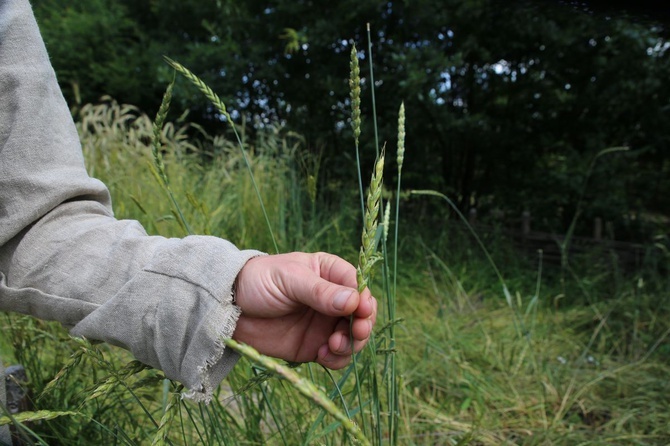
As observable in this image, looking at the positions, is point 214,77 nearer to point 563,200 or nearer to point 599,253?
point 563,200

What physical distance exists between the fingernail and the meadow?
0.17ft

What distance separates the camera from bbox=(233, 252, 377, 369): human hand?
58 centimetres

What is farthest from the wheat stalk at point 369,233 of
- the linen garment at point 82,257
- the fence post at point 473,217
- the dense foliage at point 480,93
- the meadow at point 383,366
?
the fence post at point 473,217

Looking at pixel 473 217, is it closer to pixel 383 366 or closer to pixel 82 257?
pixel 383 366

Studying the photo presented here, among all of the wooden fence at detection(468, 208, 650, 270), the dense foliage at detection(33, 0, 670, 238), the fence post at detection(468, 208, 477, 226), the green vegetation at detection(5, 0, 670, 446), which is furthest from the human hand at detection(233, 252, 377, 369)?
the fence post at detection(468, 208, 477, 226)

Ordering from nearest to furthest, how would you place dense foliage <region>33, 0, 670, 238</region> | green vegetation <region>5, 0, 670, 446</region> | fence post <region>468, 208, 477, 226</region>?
green vegetation <region>5, 0, 670, 446</region> → dense foliage <region>33, 0, 670, 238</region> → fence post <region>468, 208, 477, 226</region>

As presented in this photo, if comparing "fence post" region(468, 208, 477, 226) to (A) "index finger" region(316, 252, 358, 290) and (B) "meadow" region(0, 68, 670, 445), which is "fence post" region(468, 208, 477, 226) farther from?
(A) "index finger" region(316, 252, 358, 290)

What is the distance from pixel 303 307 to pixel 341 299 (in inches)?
5.6

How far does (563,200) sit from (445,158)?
136cm

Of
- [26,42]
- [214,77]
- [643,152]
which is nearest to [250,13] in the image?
[214,77]

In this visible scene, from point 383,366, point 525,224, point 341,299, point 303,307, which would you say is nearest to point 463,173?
point 525,224

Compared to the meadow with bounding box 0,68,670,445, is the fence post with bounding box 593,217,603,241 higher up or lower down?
lower down

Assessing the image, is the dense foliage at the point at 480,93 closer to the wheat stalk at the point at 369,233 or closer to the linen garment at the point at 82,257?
the linen garment at the point at 82,257

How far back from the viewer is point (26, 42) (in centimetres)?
76
